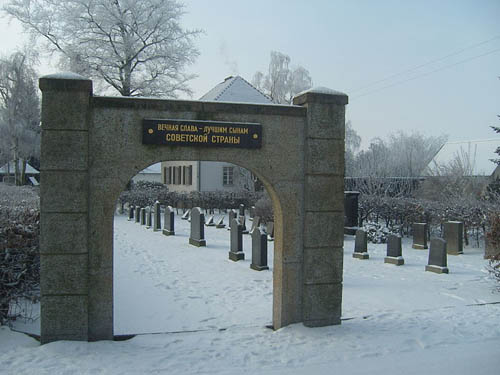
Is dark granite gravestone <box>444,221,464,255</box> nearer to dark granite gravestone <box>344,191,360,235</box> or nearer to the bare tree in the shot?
dark granite gravestone <box>344,191,360,235</box>

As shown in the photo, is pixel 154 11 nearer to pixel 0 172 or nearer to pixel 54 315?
pixel 54 315

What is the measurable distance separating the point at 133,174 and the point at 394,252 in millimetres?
7988

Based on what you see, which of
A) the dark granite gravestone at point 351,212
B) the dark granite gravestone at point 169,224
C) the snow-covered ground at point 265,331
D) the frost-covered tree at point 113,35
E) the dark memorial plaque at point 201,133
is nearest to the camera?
the snow-covered ground at point 265,331

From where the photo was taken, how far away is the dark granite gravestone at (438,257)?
10062 mm

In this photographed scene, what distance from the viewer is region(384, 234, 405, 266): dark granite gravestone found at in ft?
36.6

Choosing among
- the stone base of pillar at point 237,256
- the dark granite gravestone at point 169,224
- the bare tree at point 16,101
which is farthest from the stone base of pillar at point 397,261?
the bare tree at point 16,101

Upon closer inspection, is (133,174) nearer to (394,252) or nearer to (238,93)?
(394,252)

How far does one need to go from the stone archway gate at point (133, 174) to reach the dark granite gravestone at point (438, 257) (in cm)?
498

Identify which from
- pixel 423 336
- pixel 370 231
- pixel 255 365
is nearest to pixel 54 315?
pixel 255 365

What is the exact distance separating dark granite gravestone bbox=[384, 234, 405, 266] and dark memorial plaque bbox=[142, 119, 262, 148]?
6749 mm

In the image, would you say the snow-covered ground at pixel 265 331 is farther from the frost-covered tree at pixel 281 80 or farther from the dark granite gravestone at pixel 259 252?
the frost-covered tree at pixel 281 80

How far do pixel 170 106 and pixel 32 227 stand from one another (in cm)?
293

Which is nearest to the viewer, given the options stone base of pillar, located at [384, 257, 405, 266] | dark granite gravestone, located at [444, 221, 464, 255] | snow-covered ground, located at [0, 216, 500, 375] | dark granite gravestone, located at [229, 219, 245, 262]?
snow-covered ground, located at [0, 216, 500, 375]

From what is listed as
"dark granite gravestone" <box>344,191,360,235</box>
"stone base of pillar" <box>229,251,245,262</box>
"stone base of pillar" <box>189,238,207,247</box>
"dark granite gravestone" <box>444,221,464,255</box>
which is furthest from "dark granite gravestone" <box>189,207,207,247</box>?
"dark granite gravestone" <box>444,221,464,255</box>
